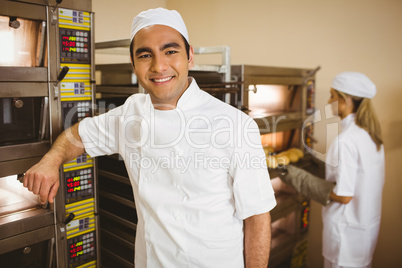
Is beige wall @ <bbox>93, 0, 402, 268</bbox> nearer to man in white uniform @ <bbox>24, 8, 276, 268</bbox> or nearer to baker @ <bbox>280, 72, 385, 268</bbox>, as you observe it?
baker @ <bbox>280, 72, 385, 268</bbox>

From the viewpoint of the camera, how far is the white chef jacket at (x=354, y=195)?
6.97 feet

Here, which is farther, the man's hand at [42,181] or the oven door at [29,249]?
the oven door at [29,249]

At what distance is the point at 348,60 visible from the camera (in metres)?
2.70

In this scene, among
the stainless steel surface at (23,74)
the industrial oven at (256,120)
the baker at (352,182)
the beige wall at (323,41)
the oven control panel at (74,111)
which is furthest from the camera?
the beige wall at (323,41)

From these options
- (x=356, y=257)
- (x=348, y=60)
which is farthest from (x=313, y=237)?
(x=348, y=60)

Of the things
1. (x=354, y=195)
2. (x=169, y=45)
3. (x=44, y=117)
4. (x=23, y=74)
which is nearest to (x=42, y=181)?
(x=44, y=117)

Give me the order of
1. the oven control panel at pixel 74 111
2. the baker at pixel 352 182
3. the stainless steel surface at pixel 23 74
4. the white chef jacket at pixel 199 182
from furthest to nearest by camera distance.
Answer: the baker at pixel 352 182
the oven control panel at pixel 74 111
the stainless steel surface at pixel 23 74
the white chef jacket at pixel 199 182

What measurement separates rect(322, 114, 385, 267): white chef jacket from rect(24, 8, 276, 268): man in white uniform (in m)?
1.03

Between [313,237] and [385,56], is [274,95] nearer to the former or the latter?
[385,56]

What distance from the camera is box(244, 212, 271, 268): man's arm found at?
1320 mm

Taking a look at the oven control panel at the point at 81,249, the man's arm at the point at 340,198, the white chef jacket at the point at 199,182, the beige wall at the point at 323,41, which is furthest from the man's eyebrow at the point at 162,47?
the beige wall at the point at 323,41

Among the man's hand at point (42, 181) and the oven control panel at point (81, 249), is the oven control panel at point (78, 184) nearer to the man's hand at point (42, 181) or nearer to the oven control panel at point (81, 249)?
the oven control panel at point (81, 249)

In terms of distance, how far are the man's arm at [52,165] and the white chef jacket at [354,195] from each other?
153 cm

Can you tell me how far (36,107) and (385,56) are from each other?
2.35 meters
